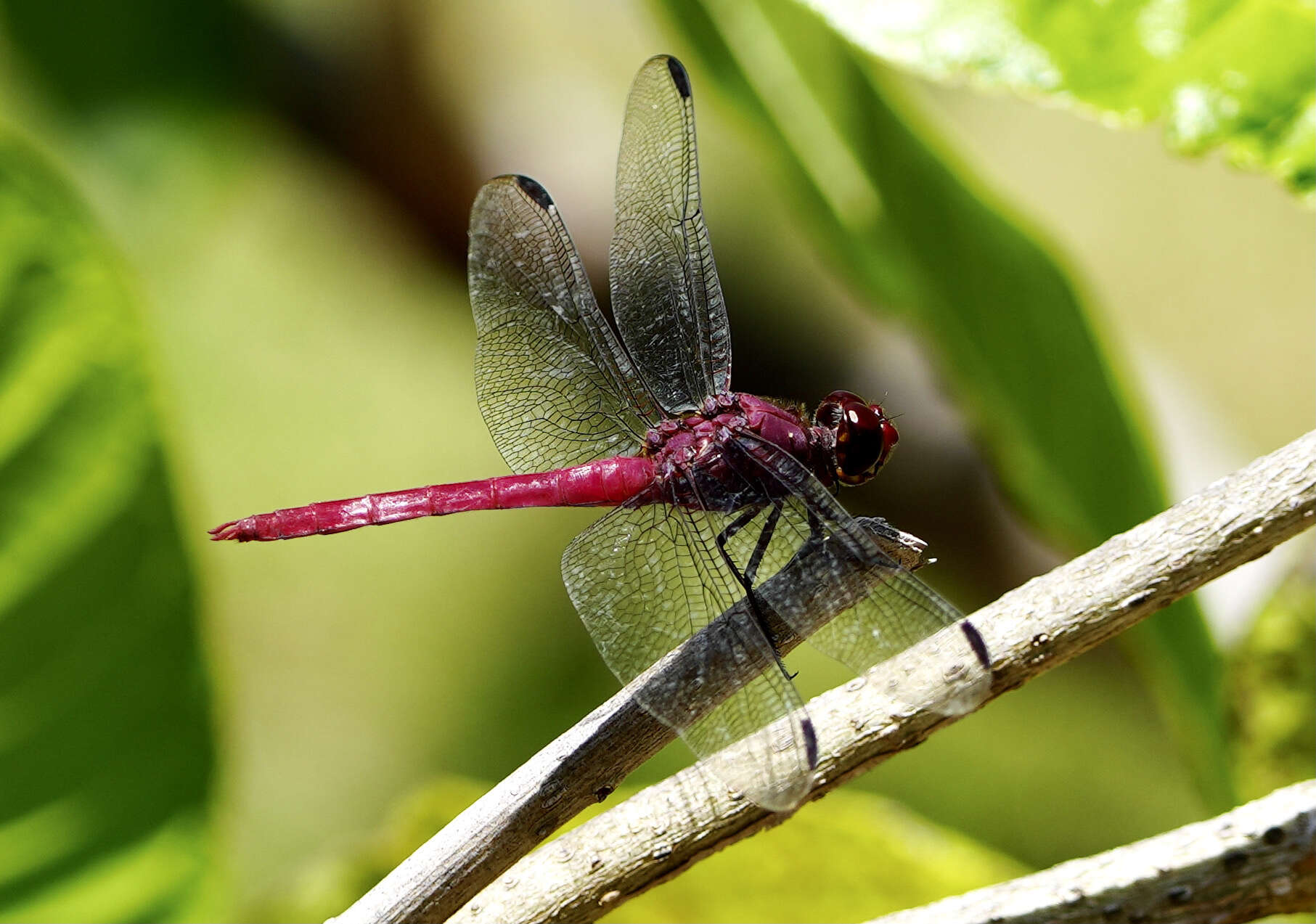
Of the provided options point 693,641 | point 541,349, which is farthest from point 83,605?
point 693,641

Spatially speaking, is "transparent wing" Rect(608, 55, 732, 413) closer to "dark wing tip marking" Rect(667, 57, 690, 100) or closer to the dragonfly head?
"dark wing tip marking" Rect(667, 57, 690, 100)

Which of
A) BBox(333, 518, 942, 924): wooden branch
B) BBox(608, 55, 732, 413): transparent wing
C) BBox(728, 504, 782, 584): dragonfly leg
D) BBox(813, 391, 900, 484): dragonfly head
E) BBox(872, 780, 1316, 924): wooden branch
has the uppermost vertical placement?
BBox(608, 55, 732, 413): transparent wing

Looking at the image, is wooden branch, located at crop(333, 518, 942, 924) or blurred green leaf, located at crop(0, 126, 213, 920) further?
blurred green leaf, located at crop(0, 126, 213, 920)

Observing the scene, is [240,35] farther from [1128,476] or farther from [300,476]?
[1128,476]

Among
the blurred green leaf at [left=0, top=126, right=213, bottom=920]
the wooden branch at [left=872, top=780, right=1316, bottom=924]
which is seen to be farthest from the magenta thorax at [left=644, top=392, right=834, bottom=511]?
the blurred green leaf at [left=0, top=126, right=213, bottom=920]

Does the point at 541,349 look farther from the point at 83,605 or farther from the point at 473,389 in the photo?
the point at 473,389

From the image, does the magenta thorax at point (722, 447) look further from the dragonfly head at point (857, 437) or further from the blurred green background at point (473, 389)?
the blurred green background at point (473, 389)

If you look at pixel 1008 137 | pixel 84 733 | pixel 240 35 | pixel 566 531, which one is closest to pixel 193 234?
pixel 240 35

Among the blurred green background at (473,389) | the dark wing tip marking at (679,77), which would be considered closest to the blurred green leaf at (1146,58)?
the blurred green background at (473,389)
